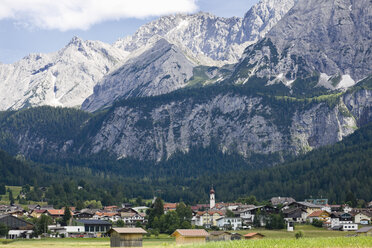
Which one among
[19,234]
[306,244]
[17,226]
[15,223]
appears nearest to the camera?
[306,244]

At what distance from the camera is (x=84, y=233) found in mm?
198750

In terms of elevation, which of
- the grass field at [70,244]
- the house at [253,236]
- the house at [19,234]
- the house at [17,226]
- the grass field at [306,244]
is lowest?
the grass field at [70,244]

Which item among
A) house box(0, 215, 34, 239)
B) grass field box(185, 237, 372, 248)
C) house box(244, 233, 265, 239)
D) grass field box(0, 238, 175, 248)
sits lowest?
grass field box(0, 238, 175, 248)

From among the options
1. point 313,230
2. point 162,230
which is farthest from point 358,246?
point 162,230

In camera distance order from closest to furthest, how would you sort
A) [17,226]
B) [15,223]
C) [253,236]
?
[253,236] < [17,226] < [15,223]

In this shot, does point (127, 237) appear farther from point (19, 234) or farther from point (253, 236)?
point (19, 234)

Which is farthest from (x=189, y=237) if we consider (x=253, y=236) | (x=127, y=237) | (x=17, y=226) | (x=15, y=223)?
(x=15, y=223)

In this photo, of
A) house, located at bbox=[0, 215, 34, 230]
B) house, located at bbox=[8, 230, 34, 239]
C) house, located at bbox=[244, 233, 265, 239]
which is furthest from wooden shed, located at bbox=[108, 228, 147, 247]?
house, located at bbox=[0, 215, 34, 230]

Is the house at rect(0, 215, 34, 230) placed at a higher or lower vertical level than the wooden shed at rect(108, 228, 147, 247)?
higher

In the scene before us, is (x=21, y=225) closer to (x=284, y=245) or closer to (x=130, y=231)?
(x=130, y=231)

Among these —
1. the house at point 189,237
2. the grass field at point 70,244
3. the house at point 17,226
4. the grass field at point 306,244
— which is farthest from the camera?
the house at point 17,226

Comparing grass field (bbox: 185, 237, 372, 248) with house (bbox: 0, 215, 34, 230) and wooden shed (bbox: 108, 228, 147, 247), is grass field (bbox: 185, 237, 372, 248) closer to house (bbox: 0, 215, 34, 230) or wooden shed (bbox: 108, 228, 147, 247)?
wooden shed (bbox: 108, 228, 147, 247)

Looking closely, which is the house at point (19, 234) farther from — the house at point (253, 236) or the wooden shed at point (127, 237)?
the house at point (253, 236)

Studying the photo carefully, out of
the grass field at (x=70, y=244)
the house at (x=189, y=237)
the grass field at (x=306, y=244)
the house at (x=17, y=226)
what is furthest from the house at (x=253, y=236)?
the house at (x=17, y=226)
